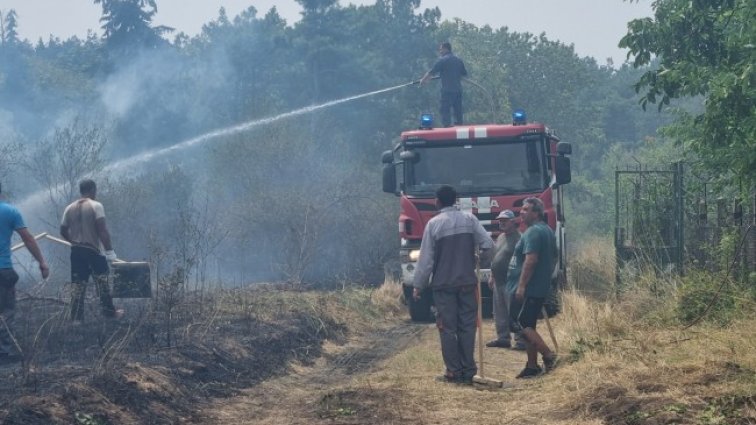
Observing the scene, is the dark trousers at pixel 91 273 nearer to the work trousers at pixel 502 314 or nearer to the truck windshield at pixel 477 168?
the work trousers at pixel 502 314

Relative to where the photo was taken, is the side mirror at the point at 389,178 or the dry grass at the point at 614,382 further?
the side mirror at the point at 389,178

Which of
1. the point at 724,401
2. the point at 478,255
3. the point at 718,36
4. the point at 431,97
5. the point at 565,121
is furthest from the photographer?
the point at 565,121

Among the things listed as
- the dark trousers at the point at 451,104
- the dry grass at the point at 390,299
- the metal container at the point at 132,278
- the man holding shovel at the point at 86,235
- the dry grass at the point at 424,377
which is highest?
the dark trousers at the point at 451,104

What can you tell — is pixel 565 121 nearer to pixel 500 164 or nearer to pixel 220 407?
pixel 500 164

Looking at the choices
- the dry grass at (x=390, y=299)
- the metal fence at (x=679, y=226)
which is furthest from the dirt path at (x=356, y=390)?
the dry grass at (x=390, y=299)

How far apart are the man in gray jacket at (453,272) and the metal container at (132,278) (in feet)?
11.9

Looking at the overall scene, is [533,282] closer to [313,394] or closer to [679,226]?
[313,394]

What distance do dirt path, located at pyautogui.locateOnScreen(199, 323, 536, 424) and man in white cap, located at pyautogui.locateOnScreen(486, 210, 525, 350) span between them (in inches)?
9.7

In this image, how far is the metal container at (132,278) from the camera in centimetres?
1209

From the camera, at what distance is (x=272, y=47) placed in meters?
45.4

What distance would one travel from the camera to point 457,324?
404 inches

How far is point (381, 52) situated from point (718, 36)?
3354 cm

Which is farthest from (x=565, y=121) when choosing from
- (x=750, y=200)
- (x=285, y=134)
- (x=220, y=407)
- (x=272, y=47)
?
(x=220, y=407)

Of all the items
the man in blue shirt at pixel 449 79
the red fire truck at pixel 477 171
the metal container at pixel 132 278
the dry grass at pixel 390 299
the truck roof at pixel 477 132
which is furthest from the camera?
the man in blue shirt at pixel 449 79
